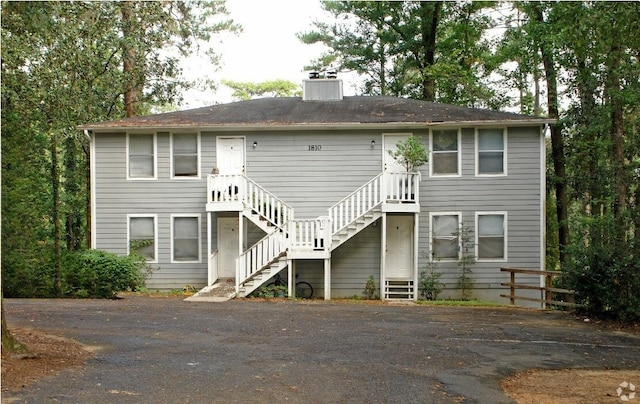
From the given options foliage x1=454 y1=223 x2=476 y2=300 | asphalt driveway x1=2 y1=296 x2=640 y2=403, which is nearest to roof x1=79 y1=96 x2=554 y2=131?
foliage x1=454 y1=223 x2=476 y2=300

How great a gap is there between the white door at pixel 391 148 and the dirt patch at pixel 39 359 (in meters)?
11.8

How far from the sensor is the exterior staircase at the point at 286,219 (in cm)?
1780

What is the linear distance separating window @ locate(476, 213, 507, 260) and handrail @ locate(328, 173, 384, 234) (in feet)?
10.8

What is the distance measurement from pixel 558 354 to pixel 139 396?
20.8ft

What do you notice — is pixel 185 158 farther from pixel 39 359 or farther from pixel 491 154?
pixel 39 359

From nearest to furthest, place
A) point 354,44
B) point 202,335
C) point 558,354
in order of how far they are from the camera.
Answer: point 558,354 < point 202,335 < point 354,44

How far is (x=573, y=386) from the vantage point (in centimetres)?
773

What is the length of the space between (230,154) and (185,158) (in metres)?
1.41

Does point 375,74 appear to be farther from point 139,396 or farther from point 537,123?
point 139,396

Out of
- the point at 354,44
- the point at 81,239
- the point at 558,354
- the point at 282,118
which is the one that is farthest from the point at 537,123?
the point at 81,239

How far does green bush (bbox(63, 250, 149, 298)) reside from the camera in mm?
17516

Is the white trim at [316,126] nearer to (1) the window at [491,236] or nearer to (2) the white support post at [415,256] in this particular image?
(1) the window at [491,236]

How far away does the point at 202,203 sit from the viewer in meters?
Answer: 19.7

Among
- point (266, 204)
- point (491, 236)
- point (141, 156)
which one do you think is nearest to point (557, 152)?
point (491, 236)
